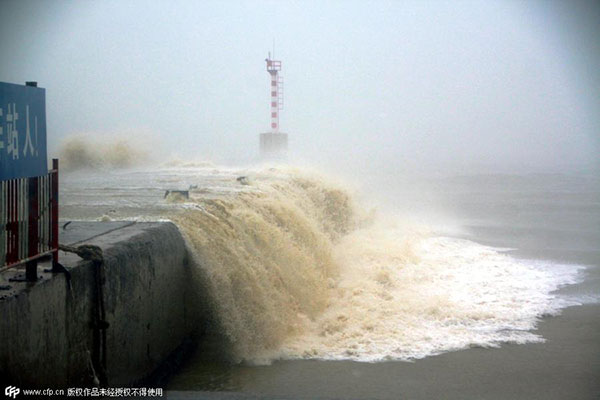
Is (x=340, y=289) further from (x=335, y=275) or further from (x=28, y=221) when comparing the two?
(x=28, y=221)

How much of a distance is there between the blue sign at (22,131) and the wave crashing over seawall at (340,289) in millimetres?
3298

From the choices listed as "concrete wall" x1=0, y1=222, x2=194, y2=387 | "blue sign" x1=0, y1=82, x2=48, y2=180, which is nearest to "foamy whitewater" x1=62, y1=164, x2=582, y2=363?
"concrete wall" x1=0, y1=222, x2=194, y2=387

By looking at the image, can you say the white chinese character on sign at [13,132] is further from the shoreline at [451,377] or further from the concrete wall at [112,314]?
the shoreline at [451,377]

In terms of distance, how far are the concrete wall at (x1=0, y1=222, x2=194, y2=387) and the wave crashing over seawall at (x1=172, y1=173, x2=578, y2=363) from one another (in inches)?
25.9

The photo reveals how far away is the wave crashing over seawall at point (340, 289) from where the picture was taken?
7.11 m

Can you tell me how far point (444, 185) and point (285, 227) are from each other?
71.8 feet

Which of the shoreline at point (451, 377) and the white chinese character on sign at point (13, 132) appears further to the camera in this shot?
the shoreline at point (451, 377)

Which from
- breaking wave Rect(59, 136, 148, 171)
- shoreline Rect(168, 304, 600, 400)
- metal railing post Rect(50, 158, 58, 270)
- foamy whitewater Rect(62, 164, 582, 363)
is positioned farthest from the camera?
breaking wave Rect(59, 136, 148, 171)

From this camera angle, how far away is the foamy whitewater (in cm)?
714

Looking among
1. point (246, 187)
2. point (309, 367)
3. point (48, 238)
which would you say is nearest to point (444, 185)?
point (246, 187)

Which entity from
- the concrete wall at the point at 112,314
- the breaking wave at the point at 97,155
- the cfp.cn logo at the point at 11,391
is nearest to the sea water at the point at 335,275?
the concrete wall at the point at 112,314

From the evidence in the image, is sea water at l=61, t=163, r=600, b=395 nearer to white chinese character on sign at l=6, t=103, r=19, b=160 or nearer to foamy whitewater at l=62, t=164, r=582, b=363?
foamy whitewater at l=62, t=164, r=582, b=363

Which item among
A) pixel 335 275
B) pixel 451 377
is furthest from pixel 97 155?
pixel 451 377

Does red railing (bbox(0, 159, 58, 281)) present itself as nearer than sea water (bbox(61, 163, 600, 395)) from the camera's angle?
Yes
